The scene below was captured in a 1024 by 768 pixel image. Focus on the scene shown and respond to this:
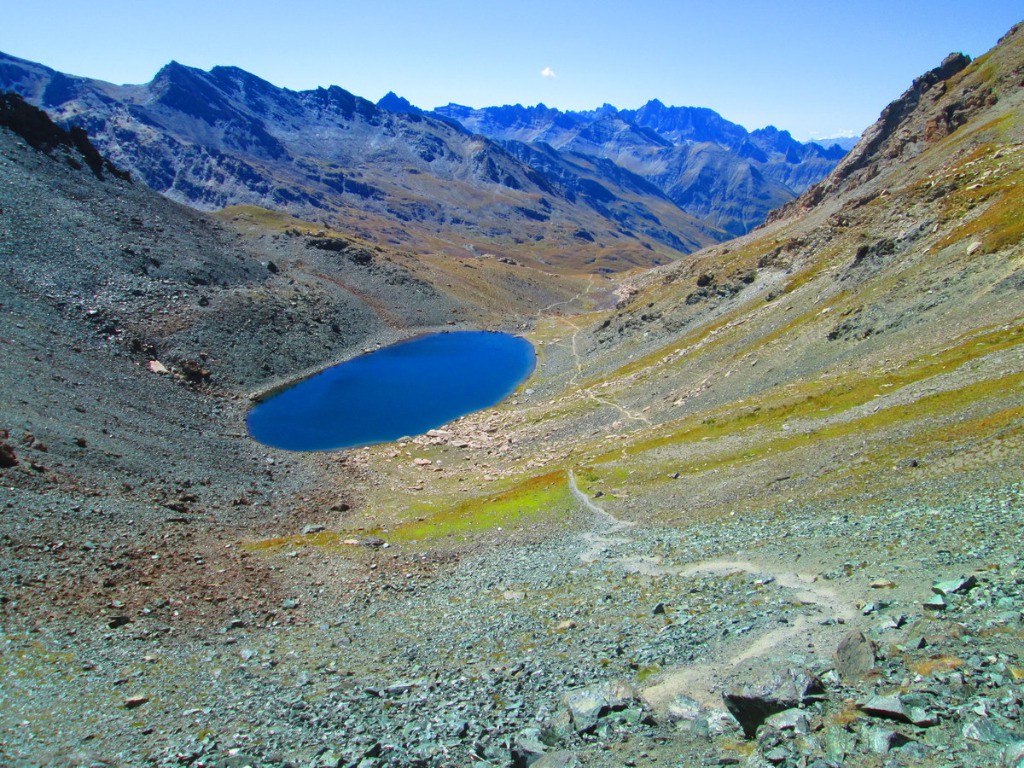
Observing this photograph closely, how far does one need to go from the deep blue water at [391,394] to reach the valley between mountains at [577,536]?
21.3 feet

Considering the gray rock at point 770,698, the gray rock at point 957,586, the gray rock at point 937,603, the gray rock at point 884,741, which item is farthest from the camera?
the gray rock at point 957,586

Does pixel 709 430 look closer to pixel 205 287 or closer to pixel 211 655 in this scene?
pixel 211 655

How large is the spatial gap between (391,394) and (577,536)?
76750 mm

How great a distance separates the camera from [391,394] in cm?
11325

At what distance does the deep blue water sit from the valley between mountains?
648 cm

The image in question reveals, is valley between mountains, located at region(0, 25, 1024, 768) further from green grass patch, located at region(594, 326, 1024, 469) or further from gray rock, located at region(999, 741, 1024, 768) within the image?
green grass patch, located at region(594, 326, 1024, 469)

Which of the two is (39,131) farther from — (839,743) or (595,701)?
(839,743)

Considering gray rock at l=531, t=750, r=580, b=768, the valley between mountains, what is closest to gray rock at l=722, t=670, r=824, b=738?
the valley between mountains

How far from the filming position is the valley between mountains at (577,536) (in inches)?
711

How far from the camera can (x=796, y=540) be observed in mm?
30438

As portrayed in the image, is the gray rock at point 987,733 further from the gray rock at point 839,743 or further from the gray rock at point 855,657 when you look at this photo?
the gray rock at point 855,657

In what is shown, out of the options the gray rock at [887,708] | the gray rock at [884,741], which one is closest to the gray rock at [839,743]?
the gray rock at [884,741]

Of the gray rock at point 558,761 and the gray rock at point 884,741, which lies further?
the gray rock at point 558,761

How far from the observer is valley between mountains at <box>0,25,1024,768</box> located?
18062 mm
